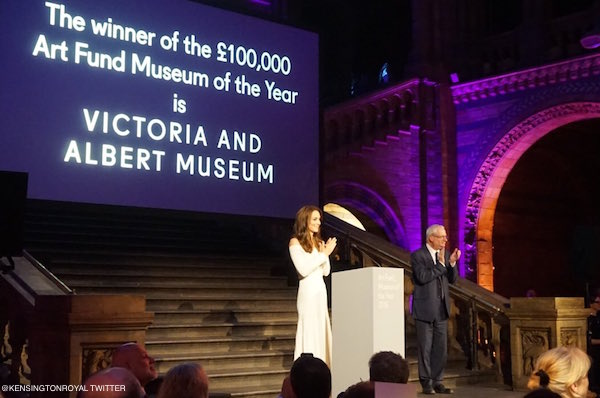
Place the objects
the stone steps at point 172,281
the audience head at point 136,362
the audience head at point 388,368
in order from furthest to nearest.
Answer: the stone steps at point 172,281 < the audience head at point 388,368 < the audience head at point 136,362

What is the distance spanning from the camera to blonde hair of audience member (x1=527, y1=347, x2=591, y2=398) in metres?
3.28

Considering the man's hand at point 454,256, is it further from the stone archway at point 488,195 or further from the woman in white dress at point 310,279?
the stone archway at point 488,195

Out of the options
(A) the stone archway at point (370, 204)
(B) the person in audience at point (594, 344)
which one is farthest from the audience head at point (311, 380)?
(A) the stone archway at point (370, 204)

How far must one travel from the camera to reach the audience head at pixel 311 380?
3.23 m

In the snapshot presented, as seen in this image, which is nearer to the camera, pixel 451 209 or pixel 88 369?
pixel 88 369

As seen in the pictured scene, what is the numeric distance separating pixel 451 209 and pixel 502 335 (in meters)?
6.80

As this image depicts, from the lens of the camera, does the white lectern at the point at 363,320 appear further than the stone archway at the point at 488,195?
No

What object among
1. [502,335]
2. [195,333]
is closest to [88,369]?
[195,333]

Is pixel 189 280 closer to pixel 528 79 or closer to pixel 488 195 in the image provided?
pixel 488 195

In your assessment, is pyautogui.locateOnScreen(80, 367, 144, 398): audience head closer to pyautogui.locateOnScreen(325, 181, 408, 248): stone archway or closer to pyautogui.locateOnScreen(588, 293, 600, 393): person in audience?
pyautogui.locateOnScreen(588, 293, 600, 393): person in audience

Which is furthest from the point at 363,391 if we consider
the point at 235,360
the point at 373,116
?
the point at 373,116

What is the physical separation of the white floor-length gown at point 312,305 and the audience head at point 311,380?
3.14 meters

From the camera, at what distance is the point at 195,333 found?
820 centimetres

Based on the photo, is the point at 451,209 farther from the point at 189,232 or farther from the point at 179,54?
the point at 179,54
